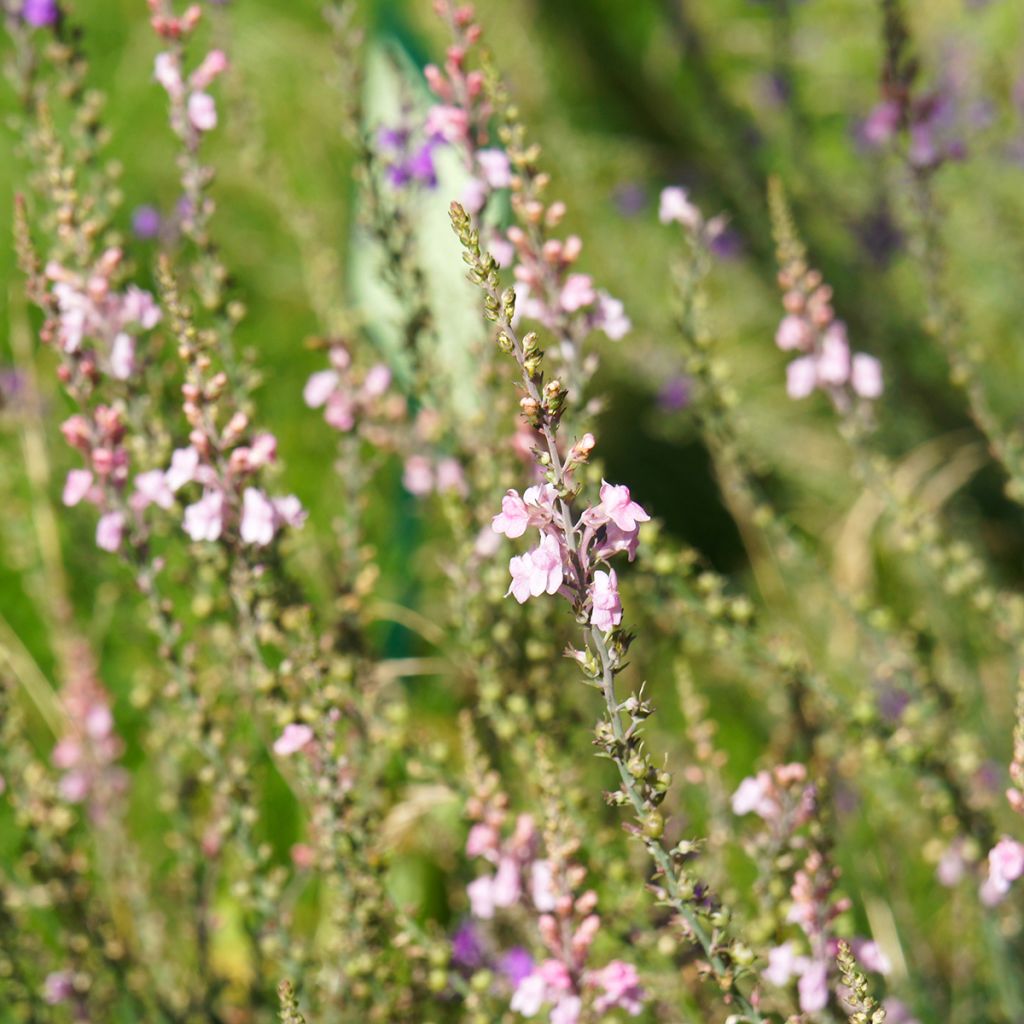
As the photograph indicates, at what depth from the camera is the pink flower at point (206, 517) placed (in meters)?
1.34

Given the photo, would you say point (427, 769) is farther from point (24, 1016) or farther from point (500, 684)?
point (24, 1016)

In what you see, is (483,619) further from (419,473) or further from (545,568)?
(545,568)

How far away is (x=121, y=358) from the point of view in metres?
1.49

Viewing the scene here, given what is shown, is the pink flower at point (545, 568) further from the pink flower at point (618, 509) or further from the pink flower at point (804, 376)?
the pink flower at point (804, 376)

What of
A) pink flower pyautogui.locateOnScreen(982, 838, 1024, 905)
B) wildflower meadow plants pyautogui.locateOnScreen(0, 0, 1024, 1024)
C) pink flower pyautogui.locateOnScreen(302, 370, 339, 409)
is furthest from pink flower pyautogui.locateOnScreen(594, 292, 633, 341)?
pink flower pyautogui.locateOnScreen(982, 838, 1024, 905)

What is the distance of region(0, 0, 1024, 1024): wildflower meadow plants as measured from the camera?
4.38ft

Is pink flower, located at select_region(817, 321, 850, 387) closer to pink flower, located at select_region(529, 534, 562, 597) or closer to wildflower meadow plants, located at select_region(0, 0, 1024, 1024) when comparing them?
wildflower meadow plants, located at select_region(0, 0, 1024, 1024)

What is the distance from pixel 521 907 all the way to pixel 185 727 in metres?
0.49

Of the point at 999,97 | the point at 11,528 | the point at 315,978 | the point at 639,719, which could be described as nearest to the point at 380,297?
the point at 11,528

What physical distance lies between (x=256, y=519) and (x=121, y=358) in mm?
285

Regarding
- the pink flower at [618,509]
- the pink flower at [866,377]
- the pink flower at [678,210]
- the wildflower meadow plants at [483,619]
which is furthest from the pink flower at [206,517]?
the pink flower at [866,377]

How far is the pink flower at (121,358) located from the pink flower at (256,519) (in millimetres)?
239

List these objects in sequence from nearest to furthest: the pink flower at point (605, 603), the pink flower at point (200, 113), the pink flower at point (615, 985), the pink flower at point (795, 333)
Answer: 1. the pink flower at point (605, 603)
2. the pink flower at point (615, 985)
3. the pink flower at point (200, 113)
4. the pink flower at point (795, 333)

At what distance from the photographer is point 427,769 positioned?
5.22 ft
